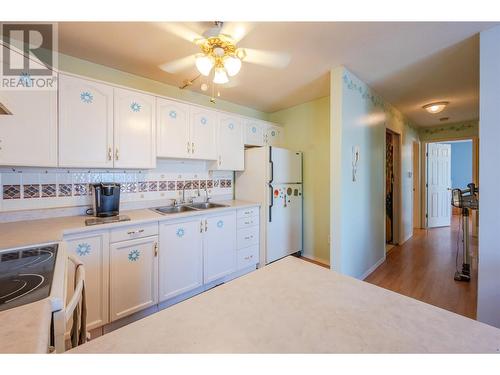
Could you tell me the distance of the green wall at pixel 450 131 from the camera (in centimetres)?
416

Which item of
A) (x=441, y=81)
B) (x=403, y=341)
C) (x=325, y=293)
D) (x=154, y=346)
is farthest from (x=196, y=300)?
(x=441, y=81)

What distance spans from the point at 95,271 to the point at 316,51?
8.30 feet

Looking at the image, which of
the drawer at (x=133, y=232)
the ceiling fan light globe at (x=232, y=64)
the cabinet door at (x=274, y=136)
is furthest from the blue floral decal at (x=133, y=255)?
the cabinet door at (x=274, y=136)

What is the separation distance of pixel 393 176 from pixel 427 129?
82.0 inches

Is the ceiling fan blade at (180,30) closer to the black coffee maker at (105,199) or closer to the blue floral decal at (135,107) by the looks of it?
the blue floral decal at (135,107)

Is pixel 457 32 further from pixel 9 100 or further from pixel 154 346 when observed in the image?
pixel 9 100

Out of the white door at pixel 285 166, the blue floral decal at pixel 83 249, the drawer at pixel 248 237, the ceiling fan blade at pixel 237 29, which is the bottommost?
the drawer at pixel 248 237

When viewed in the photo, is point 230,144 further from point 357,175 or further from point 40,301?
point 40,301

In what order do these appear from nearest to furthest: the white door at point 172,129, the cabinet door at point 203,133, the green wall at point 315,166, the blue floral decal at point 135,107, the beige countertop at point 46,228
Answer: the beige countertop at point 46,228 → the blue floral decal at point 135,107 → the white door at point 172,129 → the cabinet door at point 203,133 → the green wall at point 315,166

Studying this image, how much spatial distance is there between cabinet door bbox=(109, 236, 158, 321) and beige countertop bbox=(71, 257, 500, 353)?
4.50 ft

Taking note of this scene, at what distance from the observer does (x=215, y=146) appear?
2.71 m

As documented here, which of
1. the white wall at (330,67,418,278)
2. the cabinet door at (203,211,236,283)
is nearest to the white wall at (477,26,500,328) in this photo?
the white wall at (330,67,418,278)

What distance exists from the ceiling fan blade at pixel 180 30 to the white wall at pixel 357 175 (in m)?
1.39

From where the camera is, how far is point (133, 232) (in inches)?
71.4
